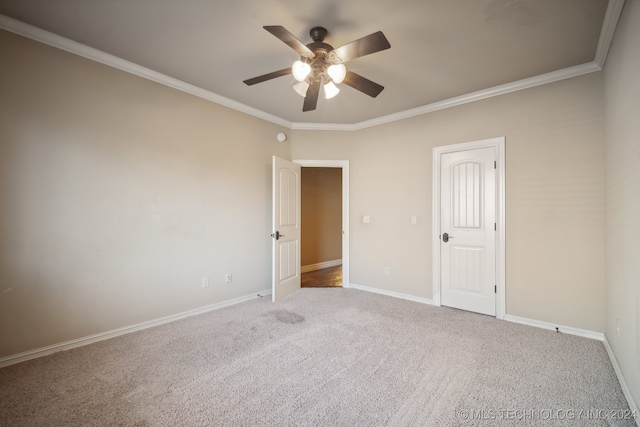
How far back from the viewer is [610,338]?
2361mm

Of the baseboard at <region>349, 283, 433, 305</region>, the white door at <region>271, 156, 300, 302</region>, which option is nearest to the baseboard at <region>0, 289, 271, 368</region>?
the white door at <region>271, 156, 300, 302</region>

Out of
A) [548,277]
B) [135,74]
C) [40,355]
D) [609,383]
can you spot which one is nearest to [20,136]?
[135,74]

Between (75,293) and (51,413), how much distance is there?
1.10 meters

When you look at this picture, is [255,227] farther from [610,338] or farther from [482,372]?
[610,338]

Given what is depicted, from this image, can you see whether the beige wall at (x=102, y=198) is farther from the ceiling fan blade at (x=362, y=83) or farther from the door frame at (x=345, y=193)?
the ceiling fan blade at (x=362, y=83)

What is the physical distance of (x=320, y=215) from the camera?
6430mm

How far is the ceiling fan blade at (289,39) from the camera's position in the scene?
5.69 ft

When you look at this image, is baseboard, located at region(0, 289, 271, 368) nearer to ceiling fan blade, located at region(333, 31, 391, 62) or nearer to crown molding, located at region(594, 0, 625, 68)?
ceiling fan blade, located at region(333, 31, 391, 62)

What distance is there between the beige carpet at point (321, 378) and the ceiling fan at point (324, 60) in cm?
227

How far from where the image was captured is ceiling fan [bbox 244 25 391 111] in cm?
187

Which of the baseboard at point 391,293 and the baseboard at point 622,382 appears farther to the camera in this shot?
the baseboard at point 391,293

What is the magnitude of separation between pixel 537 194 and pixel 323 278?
11.8ft

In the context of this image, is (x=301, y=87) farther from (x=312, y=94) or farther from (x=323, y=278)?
(x=323, y=278)

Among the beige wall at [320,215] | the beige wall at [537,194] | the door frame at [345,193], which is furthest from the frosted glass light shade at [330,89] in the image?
the beige wall at [320,215]
